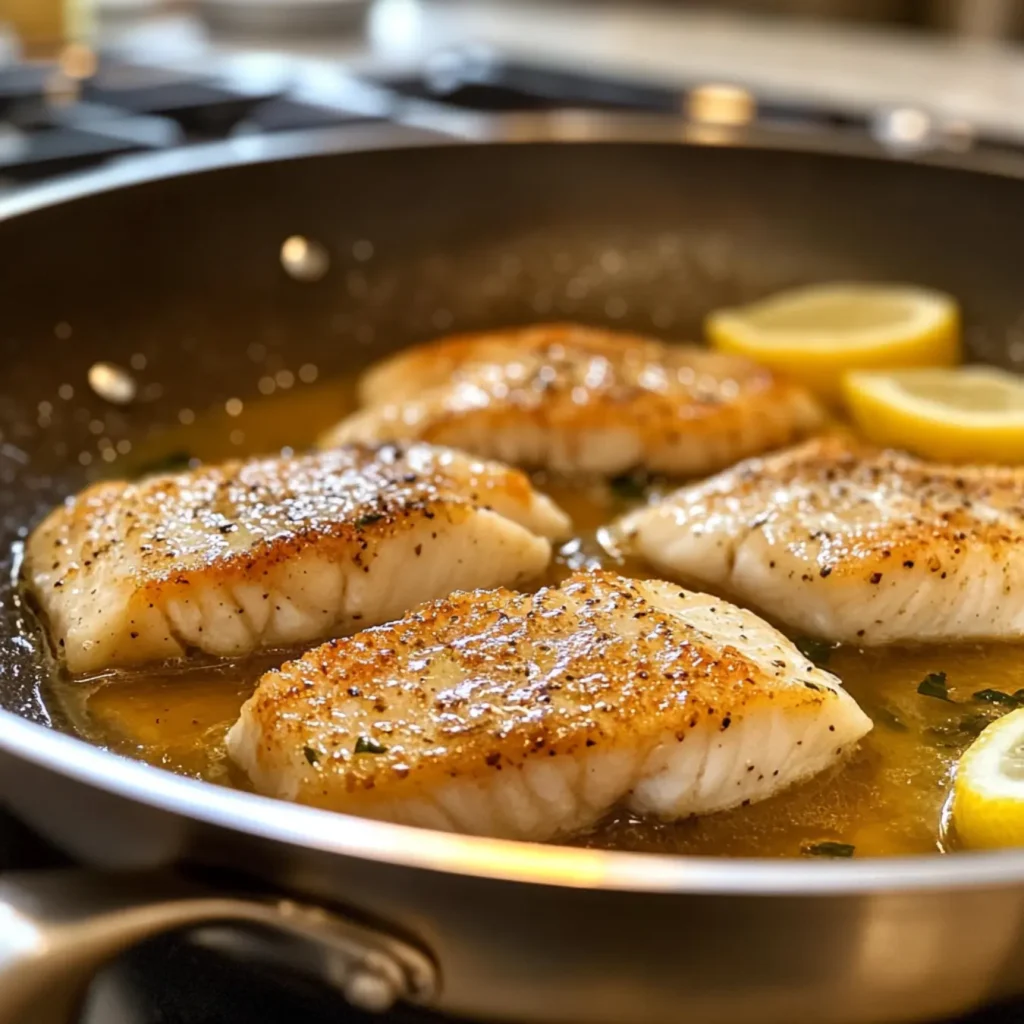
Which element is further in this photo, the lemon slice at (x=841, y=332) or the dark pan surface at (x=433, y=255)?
the lemon slice at (x=841, y=332)

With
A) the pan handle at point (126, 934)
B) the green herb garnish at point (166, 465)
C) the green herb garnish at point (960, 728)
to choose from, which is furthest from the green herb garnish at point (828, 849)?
the green herb garnish at point (166, 465)

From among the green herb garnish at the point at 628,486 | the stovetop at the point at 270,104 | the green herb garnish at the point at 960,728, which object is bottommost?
the green herb garnish at the point at 960,728

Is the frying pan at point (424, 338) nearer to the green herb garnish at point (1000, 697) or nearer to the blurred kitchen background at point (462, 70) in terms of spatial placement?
the blurred kitchen background at point (462, 70)

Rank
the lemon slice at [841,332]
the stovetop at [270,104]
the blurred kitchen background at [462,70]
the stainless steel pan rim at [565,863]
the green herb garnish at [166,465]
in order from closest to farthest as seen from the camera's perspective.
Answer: the stainless steel pan rim at [565,863], the green herb garnish at [166,465], the lemon slice at [841,332], the stovetop at [270,104], the blurred kitchen background at [462,70]

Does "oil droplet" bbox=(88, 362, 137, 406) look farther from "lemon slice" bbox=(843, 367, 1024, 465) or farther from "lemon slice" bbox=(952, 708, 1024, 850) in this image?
"lemon slice" bbox=(952, 708, 1024, 850)

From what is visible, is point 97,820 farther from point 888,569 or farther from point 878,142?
point 878,142

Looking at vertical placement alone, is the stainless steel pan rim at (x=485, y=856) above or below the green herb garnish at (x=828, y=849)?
above

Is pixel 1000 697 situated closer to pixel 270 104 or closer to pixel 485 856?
pixel 485 856

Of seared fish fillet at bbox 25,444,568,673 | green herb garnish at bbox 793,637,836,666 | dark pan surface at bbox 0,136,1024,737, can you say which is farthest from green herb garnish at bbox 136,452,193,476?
green herb garnish at bbox 793,637,836,666
